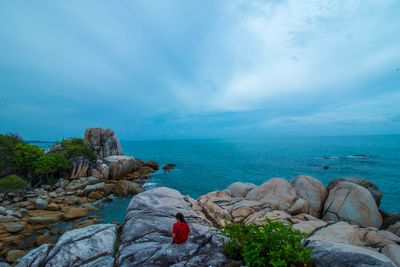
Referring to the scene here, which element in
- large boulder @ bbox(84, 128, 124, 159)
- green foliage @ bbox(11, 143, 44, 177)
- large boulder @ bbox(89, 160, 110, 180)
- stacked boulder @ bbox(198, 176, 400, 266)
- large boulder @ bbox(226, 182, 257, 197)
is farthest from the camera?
large boulder @ bbox(84, 128, 124, 159)

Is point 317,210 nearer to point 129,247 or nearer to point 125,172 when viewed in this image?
point 129,247

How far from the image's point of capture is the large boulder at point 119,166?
26.2 meters

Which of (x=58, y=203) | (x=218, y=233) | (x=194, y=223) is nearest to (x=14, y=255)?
(x=58, y=203)

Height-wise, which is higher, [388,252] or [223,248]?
[223,248]

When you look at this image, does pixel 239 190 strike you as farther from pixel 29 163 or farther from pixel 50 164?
pixel 29 163

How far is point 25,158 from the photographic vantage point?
20453mm

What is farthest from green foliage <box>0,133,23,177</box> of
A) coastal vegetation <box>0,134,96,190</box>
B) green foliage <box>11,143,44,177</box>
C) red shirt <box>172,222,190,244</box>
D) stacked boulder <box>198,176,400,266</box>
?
red shirt <box>172,222,190,244</box>

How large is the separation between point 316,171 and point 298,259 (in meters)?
38.4

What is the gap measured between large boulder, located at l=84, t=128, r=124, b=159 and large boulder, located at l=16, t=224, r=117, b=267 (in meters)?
28.7

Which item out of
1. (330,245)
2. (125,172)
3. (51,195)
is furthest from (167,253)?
(125,172)

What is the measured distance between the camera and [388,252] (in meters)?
6.94

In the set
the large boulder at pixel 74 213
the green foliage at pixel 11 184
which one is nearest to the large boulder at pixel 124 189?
the large boulder at pixel 74 213

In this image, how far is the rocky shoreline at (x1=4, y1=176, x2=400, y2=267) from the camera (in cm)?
538

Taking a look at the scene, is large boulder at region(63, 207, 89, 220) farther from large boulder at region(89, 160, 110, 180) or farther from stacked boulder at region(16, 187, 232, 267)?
large boulder at region(89, 160, 110, 180)
